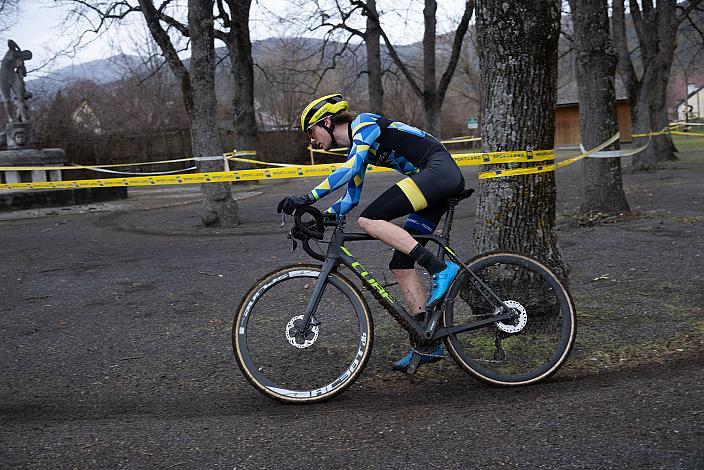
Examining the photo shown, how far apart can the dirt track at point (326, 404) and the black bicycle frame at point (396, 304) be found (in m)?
0.36

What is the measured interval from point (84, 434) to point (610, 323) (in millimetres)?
3909

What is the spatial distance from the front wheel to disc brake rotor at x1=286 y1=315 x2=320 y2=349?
841mm

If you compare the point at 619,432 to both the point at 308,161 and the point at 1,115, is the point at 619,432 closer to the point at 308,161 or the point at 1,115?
the point at 1,115

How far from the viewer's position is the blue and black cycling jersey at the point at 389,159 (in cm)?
444

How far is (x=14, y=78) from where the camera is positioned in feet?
74.5

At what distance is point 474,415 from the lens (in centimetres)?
407

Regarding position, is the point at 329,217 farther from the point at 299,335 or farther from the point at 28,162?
the point at 28,162

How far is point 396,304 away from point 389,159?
94 centimetres

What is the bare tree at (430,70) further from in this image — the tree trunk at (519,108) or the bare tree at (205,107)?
the tree trunk at (519,108)

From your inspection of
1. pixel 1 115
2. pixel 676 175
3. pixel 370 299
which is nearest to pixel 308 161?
pixel 1 115

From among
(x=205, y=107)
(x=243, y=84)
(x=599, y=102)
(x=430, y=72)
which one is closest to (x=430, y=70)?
(x=430, y=72)

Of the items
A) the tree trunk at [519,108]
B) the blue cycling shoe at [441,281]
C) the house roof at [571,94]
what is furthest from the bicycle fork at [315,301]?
the house roof at [571,94]

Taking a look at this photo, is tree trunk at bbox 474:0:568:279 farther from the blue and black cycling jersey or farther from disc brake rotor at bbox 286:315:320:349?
disc brake rotor at bbox 286:315:320:349

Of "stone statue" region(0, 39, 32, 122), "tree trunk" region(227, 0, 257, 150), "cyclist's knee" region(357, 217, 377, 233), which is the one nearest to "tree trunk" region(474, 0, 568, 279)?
"cyclist's knee" region(357, 217, 377, 233)
